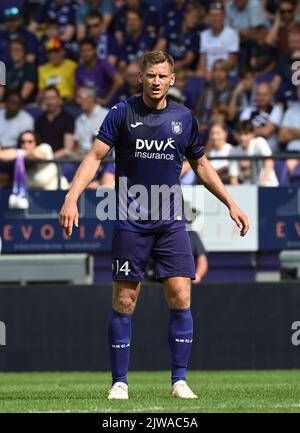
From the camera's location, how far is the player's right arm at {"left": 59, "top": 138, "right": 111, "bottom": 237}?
8078 millimetres

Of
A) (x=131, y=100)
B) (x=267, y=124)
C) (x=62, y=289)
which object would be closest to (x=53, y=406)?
(x=131, y=100)

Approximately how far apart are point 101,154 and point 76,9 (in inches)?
440

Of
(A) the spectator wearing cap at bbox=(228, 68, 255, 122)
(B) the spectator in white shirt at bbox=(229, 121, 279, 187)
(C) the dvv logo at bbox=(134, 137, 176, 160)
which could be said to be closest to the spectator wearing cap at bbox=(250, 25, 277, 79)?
(A) the spectator wearing cap at bbox=(228, 68, 255, 122)

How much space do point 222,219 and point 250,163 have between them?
0.72 meters

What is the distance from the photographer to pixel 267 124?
51.5 feet

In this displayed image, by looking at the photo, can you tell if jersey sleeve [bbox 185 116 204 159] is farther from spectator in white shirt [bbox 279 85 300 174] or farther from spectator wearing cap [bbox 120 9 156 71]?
spectator wearing cap [bbox 120 9 156 71]

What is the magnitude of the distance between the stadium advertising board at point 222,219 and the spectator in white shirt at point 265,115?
142cm

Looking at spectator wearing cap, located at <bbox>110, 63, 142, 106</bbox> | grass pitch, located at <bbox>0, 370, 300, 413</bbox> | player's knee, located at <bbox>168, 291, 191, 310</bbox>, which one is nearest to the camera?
grass pitch, located at <bbox>0, 370, 300, 413</bbox>

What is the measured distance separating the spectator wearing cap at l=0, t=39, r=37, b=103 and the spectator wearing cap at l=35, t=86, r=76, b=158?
4.48ft

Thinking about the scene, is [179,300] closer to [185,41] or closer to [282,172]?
[282,172]

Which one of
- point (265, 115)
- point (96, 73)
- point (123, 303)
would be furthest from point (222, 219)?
point (123, 303)

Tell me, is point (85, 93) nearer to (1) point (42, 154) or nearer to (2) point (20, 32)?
(1) point (42, 154)

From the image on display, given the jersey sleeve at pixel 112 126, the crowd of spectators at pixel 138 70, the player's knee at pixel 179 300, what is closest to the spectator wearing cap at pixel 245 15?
the crowd of spectators at pixel 138 70

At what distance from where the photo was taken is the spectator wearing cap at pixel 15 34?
18.6 metres
